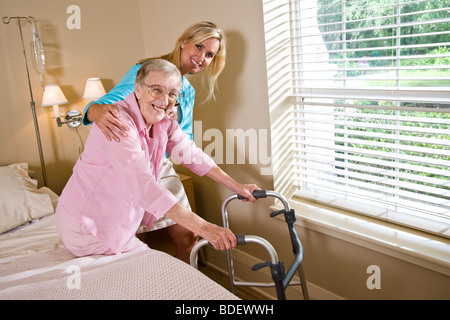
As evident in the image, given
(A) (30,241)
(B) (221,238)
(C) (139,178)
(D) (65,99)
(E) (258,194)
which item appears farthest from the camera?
(D) (65,99)

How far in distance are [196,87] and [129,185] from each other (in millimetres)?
1339

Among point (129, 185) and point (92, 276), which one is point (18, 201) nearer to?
point (92, 276)

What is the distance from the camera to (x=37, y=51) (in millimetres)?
2627

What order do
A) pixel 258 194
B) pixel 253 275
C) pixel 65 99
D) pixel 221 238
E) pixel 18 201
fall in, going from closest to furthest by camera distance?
1. pixel 221 238
2. pixel 258 194
3. pixel 18 201
4. pixel 253 275
5. pixel 65 99

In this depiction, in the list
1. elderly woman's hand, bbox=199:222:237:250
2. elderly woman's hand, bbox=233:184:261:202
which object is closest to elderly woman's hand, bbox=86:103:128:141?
elderly woman's hand, bbox=199:222:237:250

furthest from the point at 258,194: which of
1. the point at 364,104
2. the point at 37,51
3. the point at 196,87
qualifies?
the point at 37,51

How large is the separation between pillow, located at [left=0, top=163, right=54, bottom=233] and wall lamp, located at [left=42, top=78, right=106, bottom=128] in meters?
0.49

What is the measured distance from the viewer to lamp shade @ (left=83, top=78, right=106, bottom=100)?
273 cm

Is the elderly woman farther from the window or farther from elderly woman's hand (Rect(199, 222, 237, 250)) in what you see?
the window

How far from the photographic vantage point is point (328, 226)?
1982 mm

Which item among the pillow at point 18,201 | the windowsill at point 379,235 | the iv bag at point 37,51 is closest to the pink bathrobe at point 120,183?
the pillow at point 18,201
